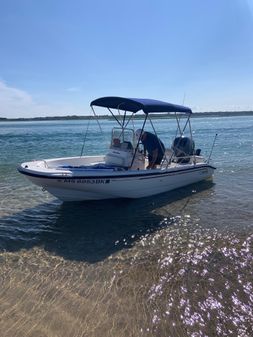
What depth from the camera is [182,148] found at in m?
12.8

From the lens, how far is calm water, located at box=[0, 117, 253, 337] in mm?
4594

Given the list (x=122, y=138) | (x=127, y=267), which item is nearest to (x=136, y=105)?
(x=122, y=138)

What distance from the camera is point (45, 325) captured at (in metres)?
4.50

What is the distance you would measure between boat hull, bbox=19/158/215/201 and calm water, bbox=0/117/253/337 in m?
0.38

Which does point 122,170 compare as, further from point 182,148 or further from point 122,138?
→ point 182,148

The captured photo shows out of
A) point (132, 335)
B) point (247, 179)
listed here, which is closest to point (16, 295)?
point (132, 335)

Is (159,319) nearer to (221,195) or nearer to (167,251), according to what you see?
(167,251)

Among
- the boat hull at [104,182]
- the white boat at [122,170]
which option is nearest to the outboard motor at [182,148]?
the white boat at [122,170]

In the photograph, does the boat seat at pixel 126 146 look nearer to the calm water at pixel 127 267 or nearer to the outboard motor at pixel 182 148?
the calm water at pixel 127 267

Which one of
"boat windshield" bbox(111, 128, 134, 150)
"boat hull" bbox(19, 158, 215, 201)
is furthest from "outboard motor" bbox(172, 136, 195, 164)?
"boat windshield" bbox(111, 128, 134, 150)

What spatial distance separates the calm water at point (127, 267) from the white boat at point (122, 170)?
560mm

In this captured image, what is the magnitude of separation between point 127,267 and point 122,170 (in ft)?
13.2

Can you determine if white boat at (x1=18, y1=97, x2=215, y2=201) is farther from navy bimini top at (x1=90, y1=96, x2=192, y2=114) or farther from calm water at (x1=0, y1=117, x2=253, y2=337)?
calm water at (x1=0, y1=117, x2=253, y2=337)

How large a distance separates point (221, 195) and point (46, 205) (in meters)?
5.64
